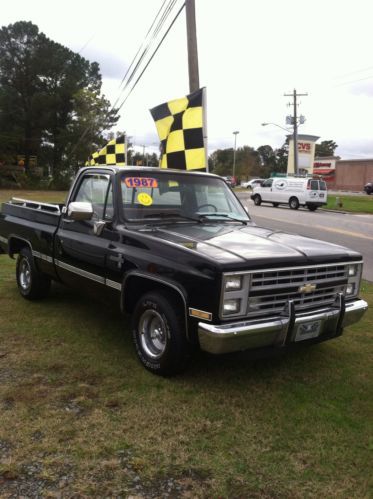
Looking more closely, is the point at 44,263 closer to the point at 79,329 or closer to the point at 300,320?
the point at 79,329

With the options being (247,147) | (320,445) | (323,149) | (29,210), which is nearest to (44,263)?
(29,210)

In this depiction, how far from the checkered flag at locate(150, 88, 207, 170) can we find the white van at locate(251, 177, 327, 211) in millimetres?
20322

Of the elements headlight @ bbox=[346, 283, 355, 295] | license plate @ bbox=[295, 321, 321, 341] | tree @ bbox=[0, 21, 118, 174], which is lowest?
license plate @ bbox=[295, 321, 321, 341]

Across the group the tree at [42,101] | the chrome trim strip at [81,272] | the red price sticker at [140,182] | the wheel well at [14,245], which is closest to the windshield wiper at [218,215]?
the red price sticker at [140,182]

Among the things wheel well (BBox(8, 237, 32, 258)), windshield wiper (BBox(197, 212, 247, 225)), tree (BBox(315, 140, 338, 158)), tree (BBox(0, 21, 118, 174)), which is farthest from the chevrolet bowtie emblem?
tree (BBox(315, 140, 338, 158))

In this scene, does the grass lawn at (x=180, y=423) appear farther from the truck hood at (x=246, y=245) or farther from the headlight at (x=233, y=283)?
the truck hood at (x=246, y=245)

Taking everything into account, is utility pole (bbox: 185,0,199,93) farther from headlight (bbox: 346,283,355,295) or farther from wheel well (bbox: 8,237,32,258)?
headlight (bbox: 346,283,355,295)

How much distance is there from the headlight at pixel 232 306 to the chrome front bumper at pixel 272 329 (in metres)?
0.09

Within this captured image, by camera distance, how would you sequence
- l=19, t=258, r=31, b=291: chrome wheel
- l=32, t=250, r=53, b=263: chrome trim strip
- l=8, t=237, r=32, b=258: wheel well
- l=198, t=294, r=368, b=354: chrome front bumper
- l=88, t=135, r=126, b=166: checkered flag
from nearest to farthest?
l=198, t=294, r=368, b=354: chrome front bumper < l=32, t=250, r=53, b=263: chrome trim strip < l=19, t=258, r=31, b=291: chrome wheel < l=8, t=237, r=32, b=258: wheel well < l=88, t=135, r=126, b=166: checkered flag

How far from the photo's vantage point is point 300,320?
3.46 m

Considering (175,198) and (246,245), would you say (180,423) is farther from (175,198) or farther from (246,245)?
(175,198)

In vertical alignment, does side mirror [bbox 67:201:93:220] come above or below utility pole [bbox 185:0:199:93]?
below

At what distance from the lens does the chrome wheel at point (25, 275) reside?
5.91 metres

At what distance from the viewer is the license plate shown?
350 centimetres
